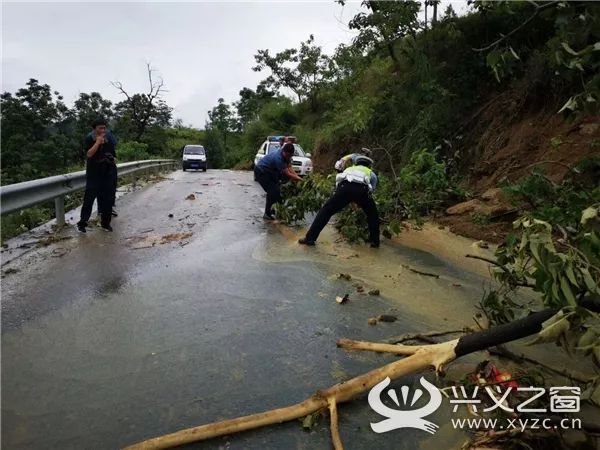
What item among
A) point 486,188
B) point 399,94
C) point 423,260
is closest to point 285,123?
point 399,94

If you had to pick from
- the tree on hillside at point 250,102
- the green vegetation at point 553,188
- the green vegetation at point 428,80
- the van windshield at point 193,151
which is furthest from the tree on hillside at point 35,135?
the green vegetation at point 553,188

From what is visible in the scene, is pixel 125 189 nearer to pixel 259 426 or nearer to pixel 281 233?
pixel 281 233

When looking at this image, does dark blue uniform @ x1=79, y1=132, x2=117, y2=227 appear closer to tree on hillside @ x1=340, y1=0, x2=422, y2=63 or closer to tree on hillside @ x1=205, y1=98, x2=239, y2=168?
tree on hillside @ x1=340, y1=0, x2=422, y2=63

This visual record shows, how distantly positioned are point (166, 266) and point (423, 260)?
A: 3389 mm

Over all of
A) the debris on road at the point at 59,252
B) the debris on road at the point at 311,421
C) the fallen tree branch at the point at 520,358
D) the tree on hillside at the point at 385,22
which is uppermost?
the tree on hillside at the point at 385,22

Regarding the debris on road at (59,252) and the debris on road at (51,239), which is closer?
the debris on road at (59,252)

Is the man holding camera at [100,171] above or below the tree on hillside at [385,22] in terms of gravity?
below

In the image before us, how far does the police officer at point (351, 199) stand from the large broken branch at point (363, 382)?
3963mm

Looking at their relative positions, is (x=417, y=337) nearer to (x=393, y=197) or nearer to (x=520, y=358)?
(x=520, y=358)

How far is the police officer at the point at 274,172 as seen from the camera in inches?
380

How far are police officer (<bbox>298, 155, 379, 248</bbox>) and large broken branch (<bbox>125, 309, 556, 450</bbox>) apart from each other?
3963 millimetres

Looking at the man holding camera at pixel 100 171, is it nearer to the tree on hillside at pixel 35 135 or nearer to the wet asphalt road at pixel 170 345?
the wet asphalt road at pixel 170 345

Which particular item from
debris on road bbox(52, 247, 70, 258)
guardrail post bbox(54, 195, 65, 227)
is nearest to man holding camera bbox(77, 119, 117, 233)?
guardrail post bbox(54, 195, 65, 227)

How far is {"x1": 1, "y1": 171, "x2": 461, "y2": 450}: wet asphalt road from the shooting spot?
2.71m
